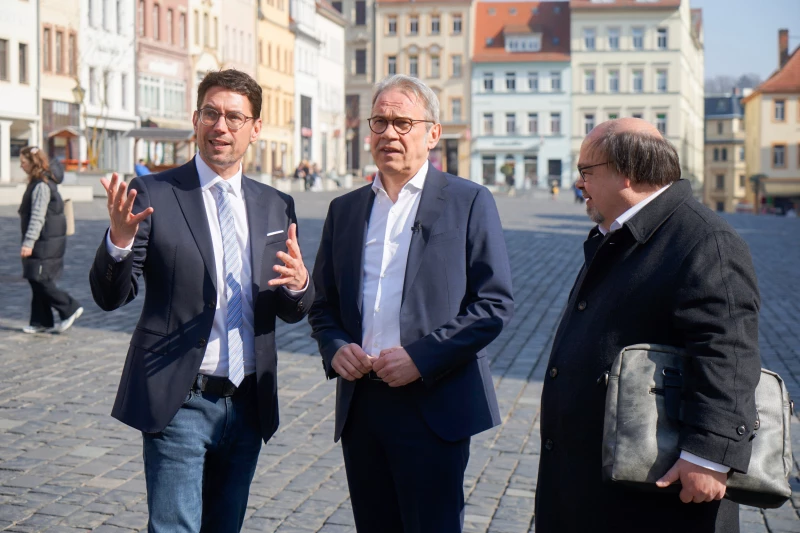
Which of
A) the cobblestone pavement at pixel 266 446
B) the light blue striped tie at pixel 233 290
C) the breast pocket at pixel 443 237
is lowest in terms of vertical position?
the cobblestone pavement at pixel 266 446

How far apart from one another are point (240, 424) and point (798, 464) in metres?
3.99

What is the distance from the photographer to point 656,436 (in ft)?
10.1

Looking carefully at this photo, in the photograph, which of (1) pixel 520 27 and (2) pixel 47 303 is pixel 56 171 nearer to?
(2) pixel 47 303

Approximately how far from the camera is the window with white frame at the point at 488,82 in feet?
308

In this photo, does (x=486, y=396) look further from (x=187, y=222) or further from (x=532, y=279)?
(x=532, y=279)

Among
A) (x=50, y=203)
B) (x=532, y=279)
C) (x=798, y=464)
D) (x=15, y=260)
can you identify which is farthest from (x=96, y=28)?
(x=798, y=464)

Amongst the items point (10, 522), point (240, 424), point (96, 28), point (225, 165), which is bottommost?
point (10, 522)

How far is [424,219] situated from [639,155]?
2.73 feet

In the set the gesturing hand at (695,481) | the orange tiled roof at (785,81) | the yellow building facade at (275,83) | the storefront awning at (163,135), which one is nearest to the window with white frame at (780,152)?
the orange tiled roof at (785,81)

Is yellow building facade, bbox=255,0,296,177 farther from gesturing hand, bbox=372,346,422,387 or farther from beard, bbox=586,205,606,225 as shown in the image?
beard, bbox=586,205,606,225

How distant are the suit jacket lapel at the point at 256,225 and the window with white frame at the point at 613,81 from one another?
8995cm

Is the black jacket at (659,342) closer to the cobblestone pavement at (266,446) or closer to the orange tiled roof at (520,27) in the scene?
the cobblestone pavement at (266,446)

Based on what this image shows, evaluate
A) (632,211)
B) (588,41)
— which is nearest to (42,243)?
(632,211)

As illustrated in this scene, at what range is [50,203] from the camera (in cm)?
1164
